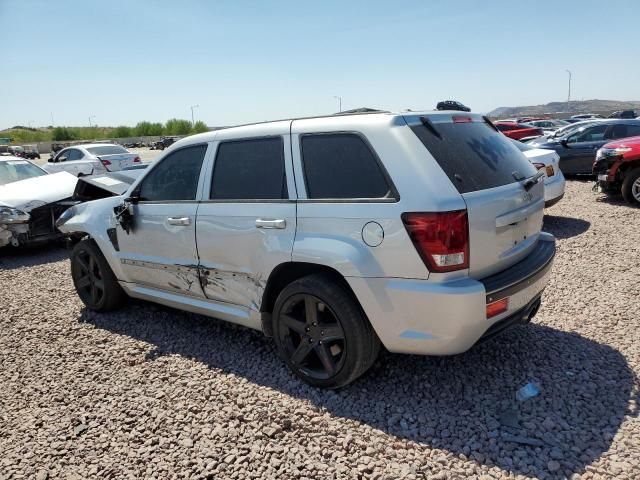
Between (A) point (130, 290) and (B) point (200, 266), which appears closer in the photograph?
(B) point (200, 266)

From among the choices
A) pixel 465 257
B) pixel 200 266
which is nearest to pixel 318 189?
pixel 465 257

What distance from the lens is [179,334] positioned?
430 cm

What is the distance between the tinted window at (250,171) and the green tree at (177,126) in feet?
265

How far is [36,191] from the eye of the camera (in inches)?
317

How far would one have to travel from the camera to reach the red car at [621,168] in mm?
8648

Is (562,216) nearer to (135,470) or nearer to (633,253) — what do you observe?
(633,253)

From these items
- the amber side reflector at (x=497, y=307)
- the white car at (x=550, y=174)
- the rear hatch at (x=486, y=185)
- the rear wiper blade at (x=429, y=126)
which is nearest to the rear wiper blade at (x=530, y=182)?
the rear hatch at (x=486, y=185)

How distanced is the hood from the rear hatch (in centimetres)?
694

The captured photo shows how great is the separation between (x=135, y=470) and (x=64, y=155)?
55.3ft

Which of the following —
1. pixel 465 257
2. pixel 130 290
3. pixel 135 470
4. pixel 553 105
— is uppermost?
pixel 553 105

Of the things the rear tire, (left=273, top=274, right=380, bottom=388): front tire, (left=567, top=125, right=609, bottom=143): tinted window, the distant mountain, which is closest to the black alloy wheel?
(left=273, top=274, right=380, bottom=388): front tire

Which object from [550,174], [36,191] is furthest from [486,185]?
[36,191]

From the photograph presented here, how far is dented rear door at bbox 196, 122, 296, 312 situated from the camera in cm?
321

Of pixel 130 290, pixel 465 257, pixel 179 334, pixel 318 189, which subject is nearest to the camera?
pixel 465 257
